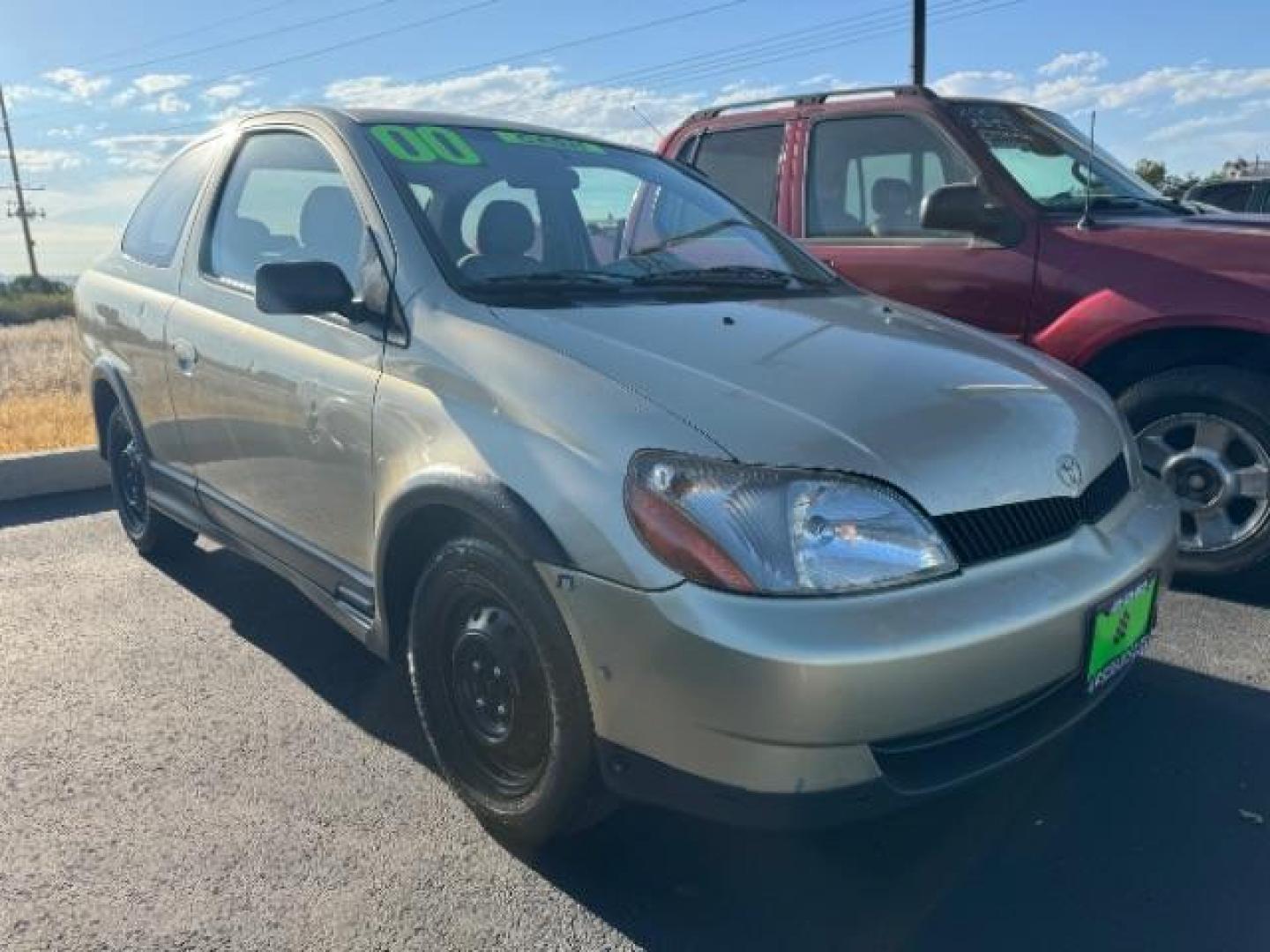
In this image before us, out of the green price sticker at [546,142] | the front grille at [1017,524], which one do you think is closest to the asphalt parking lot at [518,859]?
the front grille at [1017,524]

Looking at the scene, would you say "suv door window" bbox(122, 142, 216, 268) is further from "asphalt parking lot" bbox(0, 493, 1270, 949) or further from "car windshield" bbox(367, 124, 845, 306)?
"asphalt parking lot" bbox(0, 493, 1270, 949)

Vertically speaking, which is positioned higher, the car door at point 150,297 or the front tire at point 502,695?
the car door at point 150,297

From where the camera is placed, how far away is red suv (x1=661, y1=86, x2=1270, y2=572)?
3.88 meters

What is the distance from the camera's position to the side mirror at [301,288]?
267cm

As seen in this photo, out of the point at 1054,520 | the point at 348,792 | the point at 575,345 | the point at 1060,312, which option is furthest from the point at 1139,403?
the point at 348,792

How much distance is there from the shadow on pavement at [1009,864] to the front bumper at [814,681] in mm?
334

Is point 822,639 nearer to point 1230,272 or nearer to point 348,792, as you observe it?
point 348,792

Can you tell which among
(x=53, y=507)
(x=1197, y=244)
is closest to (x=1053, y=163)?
(x=1197, y=244)

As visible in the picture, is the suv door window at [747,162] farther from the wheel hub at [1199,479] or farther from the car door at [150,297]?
the car door at [150,297]

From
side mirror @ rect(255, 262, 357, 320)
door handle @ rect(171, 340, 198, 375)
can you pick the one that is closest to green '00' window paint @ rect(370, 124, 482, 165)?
side mirror @ rect(255, 262, 357, 320)

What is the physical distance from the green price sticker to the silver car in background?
0.06 ft

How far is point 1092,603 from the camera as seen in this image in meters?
2.26

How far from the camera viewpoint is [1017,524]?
2.26 m

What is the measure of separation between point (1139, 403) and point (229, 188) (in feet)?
10.9
